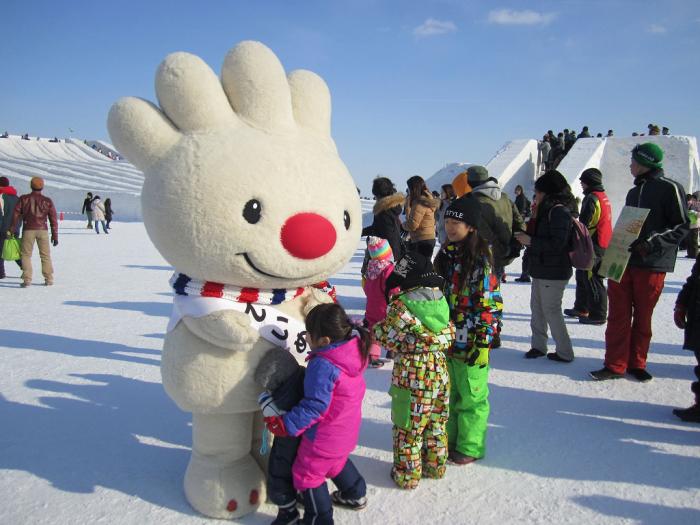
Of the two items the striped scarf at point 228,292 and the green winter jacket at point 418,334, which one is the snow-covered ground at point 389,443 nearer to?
the green winter jacket at point 418,334

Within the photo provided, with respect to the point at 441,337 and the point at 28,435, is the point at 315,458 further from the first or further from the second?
the point at 28,435

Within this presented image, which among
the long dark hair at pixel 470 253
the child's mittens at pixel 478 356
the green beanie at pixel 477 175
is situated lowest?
the child's mittens at pixel 478 356

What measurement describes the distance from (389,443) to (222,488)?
1125 millimetres

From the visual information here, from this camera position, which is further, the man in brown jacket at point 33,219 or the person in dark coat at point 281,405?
the man in brown jacket at point 33,219

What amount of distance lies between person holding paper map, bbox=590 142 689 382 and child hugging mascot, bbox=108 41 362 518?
2.48 meters

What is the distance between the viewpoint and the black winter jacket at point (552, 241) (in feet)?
13.6

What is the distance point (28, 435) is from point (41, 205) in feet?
17.1

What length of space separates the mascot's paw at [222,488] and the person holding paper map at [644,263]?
290 centimetres

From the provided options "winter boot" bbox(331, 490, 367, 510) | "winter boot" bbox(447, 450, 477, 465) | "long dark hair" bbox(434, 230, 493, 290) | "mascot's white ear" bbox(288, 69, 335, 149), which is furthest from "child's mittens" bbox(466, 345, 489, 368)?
"mascot's white ear" bbox(288, 69, 335, 149)

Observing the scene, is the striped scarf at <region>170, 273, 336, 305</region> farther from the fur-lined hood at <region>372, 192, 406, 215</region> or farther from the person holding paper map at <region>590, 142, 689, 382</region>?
the person holding paper map at <region>590, 142, 689, 382</region>

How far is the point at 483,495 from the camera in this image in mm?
2559

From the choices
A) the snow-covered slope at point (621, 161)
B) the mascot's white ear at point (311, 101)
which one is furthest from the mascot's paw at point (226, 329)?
the snow-covered slope at point (621, 161)

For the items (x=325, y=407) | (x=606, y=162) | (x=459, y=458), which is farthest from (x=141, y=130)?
(x=606, y=162)

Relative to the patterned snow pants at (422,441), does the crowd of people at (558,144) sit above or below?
above
